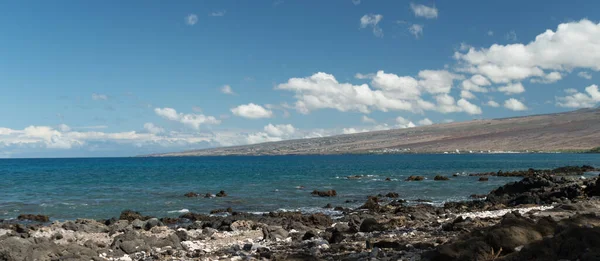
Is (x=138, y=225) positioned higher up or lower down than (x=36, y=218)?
higher up

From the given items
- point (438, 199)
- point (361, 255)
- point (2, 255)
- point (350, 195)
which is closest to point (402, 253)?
point (361, 255)

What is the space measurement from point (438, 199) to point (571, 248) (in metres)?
32.9

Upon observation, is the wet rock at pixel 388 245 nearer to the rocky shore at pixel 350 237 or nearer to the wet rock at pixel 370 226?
the rocky shore at pixel 350 237

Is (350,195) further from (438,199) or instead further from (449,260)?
(449,260)

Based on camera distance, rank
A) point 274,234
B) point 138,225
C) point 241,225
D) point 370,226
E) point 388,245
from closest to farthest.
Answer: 1. point 388,245
2. point 370,226
3. point 274,234
4. point 241,225
5. point 138,225

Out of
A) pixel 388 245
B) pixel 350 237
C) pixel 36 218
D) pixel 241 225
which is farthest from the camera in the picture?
pixel 36 218

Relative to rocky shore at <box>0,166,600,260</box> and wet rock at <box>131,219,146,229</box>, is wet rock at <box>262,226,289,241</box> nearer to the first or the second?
rocky shore at <box>0,166,600,260</box>

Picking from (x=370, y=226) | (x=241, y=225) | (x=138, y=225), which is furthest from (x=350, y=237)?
(x=138, y=225)

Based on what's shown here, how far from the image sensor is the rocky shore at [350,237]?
10.2m

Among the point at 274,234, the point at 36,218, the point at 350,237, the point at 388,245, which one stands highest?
the point at 388,245

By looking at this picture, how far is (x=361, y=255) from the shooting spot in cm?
1353

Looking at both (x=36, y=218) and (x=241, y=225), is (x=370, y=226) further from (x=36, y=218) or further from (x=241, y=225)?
(x=36, y=218)

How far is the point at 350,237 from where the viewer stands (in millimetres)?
18203

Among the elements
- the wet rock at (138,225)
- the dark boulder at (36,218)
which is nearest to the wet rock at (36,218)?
the dark boulder at (36,218)
